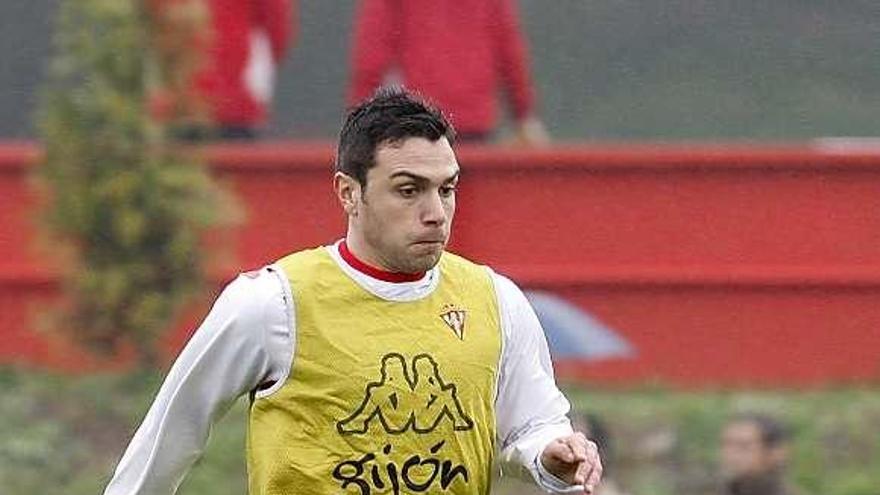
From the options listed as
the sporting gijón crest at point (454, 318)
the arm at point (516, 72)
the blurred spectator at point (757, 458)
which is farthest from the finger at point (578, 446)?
the arm at point (516, 72)

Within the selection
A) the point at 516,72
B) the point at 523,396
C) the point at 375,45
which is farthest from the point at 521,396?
the point at 516,72

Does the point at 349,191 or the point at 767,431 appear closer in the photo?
the point at 349,191

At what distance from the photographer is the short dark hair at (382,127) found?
17.8 feet

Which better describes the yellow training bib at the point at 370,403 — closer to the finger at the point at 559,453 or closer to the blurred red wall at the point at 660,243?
the finger at the point at 559,453

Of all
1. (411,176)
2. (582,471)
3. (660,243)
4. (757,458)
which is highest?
(411,176)

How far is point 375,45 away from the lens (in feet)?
36.1

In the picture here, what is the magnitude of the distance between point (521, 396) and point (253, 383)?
1.73ft

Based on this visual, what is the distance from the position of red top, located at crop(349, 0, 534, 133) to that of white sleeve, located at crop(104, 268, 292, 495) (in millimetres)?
5458

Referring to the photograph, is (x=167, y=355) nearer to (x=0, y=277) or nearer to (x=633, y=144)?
(x=0, y=277)

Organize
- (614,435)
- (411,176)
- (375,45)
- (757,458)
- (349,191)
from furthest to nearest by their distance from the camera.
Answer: (375,45) → (614,435) → (757,458) → (349,191) → (411,176)

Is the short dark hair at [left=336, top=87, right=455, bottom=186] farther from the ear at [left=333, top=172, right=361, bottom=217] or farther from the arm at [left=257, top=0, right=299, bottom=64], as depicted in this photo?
the arm at [left=257, top=0, right=299, bottom=64]

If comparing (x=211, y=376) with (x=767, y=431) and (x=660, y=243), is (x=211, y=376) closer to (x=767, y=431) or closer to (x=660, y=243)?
(x=767, y=431)

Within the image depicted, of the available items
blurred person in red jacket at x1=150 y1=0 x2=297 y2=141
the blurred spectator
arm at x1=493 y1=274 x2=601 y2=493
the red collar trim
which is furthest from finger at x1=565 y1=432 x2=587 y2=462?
blurred person in red jacket at x1=150 y1=0 x2=297 y2=141

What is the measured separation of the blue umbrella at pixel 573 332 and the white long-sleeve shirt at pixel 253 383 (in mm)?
4920
